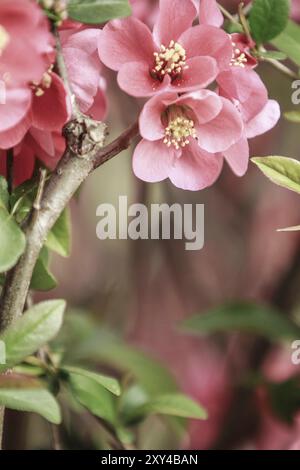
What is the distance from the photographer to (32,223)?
0.47 metres

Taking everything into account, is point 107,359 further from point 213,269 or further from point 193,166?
point 193,166

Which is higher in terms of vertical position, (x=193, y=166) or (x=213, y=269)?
(x=193, y=166)

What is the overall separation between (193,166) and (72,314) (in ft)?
1.55

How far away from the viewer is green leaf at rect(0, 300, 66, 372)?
48cm

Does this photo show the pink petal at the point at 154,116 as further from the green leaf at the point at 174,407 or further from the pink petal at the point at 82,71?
the green leaf at the point at 174,407

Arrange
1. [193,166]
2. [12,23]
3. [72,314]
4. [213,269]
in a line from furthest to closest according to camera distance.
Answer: [213,269]
[72,314]
[193,166]
[12,23]

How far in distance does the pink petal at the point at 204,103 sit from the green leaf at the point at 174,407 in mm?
260

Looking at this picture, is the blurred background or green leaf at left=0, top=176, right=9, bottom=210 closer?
green leaf at left=0, top=176, right=9, bottom=210

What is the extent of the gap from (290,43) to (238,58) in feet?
0.32

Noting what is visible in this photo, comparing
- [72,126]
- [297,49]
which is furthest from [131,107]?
[72,126]

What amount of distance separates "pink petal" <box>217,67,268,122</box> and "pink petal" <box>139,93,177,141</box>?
37mm

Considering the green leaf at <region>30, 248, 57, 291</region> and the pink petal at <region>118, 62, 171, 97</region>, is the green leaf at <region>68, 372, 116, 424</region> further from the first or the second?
the pink petal at <region>118, 62, 171, 97</region>

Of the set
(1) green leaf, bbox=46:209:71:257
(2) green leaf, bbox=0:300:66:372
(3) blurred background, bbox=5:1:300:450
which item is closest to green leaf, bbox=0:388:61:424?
(2) green leaf, bbox=0:300:66:372

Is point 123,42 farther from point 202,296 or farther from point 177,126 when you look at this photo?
point 202,296
